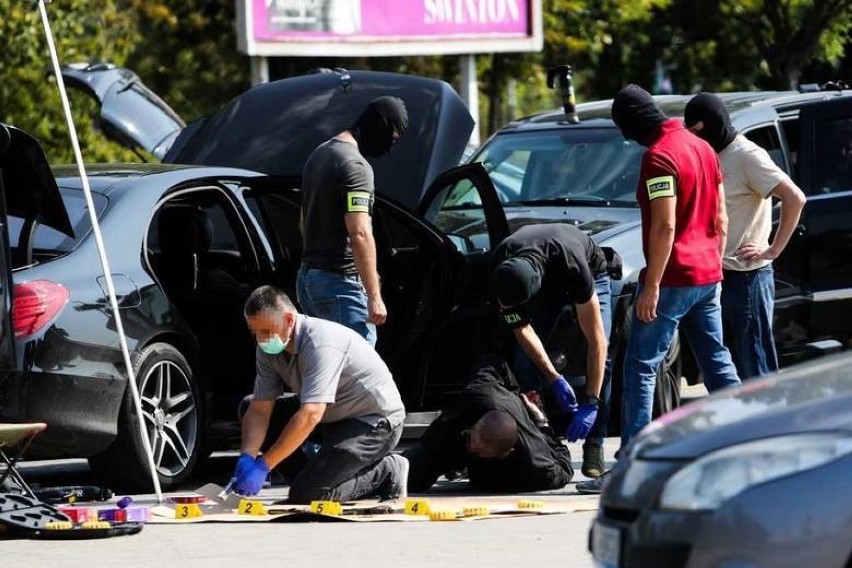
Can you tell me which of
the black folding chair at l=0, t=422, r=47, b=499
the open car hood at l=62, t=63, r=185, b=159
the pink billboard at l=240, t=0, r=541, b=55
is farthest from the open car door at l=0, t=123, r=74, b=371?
the pink billboard at l=240, t=0, r=541, b=55

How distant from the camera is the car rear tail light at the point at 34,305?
8109 millimetres

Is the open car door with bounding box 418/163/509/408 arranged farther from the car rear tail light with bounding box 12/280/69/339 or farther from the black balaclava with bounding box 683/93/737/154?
the car rear tail light with bounding box 12/280/69/339

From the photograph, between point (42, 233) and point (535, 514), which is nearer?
point (535, 514)

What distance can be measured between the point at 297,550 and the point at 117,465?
1.78 metres

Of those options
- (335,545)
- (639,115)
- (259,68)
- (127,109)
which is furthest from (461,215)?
(259,68)

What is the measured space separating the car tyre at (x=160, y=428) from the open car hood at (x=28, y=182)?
0.74 m

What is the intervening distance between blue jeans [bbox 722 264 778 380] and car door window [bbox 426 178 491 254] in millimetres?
1464

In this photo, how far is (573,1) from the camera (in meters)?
28.0

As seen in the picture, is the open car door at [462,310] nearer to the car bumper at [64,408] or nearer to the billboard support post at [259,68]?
the car bumper at [64,408]

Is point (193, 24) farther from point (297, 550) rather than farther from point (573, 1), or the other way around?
point (297, 550)

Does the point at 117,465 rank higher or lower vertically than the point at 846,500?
lower

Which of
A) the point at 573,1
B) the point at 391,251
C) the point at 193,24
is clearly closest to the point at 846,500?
the point at 391,251

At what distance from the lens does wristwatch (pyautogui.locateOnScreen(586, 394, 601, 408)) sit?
877cm

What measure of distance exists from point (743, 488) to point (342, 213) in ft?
15.2
